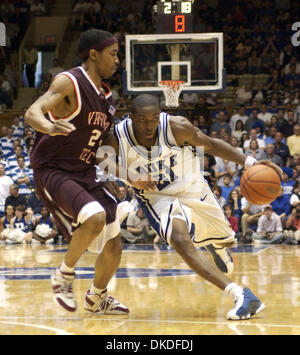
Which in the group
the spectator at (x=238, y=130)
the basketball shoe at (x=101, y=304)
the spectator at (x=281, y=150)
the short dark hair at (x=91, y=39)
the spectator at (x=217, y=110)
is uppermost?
the short dark hair at (x=91, y=39)

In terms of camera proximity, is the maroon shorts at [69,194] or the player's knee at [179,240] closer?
the maroon shorts at [69,194]

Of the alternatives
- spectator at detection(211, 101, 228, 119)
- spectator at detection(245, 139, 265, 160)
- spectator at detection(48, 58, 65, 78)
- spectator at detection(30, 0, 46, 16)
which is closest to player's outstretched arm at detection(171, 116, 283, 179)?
spectator at detection(245, 139, 265, 160)

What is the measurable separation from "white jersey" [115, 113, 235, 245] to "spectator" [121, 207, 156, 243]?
7028mm

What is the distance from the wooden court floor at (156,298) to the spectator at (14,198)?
366 cm

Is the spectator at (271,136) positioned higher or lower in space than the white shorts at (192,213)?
higher

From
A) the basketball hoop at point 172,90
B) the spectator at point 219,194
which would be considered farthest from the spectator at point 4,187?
the spectator at point 219,194

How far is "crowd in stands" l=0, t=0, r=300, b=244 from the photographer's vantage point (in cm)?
1325

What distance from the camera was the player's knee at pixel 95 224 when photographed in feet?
16.0

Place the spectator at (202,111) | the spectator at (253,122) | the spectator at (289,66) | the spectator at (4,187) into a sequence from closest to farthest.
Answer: the spectator at (4,187) < the spectator at (253,122) < the spectator at (202,111) < the spectator at (289,66)

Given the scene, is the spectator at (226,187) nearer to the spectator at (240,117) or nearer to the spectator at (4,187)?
the spectator at (240,117)

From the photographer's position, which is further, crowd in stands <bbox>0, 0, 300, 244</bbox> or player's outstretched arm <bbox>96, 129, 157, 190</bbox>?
crowd in stands <bbox>0, 0, 300, 244</bbox>

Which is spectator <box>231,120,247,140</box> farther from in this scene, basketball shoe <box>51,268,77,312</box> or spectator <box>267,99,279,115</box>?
basketball shoe <box>51,268,77,312</box>

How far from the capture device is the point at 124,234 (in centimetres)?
1334

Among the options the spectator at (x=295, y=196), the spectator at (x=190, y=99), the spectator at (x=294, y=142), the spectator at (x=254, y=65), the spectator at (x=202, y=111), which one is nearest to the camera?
the spectator at (x=295, y=196)
